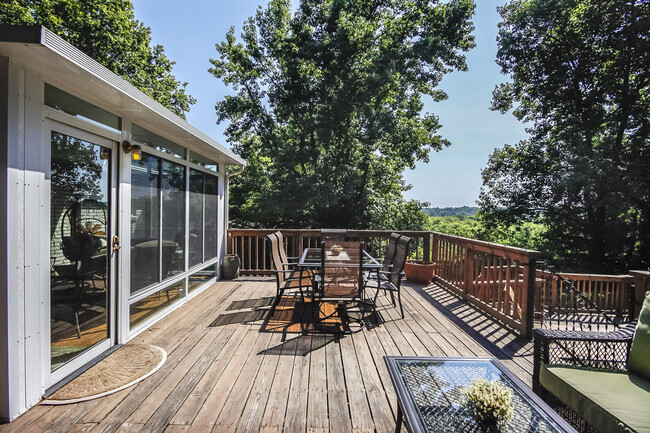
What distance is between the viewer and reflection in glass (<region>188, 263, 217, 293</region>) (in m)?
4.85

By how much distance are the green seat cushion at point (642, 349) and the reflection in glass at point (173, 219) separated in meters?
4.30

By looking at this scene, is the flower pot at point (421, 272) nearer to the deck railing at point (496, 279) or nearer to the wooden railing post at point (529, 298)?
the deck railing at point (496, 279)

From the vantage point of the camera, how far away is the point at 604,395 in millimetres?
1619

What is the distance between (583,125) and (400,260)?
10.5 metres

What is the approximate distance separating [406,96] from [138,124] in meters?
11.4

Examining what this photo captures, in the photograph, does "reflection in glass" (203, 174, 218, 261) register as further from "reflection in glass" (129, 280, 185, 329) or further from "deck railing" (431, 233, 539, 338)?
"deck railing" (431, 233, 539, 338)

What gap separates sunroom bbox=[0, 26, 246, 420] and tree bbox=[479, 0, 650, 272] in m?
11.4

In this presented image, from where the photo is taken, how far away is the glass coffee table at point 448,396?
4.56 ft

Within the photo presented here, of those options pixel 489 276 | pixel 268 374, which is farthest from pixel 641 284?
pixel 268 374

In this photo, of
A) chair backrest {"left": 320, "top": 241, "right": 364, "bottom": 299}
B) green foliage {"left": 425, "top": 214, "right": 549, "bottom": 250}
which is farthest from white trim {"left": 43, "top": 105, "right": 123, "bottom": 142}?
green foliage {"left": 425, "top": 214, "right": 549, "bottom": 250}

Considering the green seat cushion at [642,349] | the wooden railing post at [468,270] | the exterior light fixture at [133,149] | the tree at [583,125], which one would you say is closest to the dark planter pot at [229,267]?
the exterior light fixture at [133,149]

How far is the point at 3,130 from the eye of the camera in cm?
193

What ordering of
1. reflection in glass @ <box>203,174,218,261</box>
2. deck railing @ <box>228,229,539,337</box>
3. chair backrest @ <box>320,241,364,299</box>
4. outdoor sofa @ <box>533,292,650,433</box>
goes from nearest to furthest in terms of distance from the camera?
outdoor sofa @ <box>533,292,650,433</box> → deck railing @ <box>228,229,539,337</box> → chair backrest @ <box>320,241,364,299</box> → reflection in glass @ <box>203,174,218,261</box>

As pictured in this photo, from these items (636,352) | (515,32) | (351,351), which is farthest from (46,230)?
(515,32)
